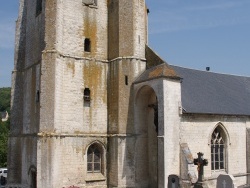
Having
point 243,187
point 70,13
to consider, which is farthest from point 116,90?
point 243,187

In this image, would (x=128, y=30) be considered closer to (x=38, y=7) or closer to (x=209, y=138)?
(x=38, y=7)

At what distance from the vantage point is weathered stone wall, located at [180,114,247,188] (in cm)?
1830

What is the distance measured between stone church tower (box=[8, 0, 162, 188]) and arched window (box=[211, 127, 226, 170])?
374cm

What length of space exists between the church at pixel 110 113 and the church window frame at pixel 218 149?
57mm

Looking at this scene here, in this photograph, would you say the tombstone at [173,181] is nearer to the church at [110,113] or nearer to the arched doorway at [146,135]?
the church at [110,113]

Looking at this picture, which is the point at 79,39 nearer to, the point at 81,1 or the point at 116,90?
the point at 81,1

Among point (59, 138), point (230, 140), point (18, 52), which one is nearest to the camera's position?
point (59, 138)

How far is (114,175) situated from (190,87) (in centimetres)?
704

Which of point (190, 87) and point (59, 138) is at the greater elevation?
point (190, 87)

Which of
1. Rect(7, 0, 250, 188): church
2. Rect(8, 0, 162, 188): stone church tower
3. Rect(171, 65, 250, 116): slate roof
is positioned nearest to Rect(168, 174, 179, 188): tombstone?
Rect(7, 0, 250, 188): church

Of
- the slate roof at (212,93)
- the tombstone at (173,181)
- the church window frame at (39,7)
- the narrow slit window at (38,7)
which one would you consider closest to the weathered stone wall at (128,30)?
the slate roof at (212,93)

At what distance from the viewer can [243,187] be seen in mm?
20203

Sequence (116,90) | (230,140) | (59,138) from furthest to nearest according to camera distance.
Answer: (230,140) → (116,90) → (59,138)

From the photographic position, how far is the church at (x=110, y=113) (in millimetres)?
17219
